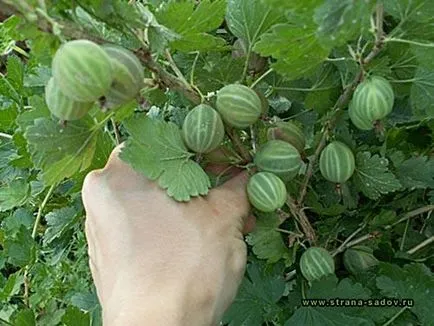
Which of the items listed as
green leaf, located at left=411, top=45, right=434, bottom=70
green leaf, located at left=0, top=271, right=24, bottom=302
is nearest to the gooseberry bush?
green leaf, located at left=411, top=45, right=434, bottom=70

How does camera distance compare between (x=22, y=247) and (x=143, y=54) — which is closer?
(x=143, y=54)

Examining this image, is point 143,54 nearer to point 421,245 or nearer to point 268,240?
point 268,240

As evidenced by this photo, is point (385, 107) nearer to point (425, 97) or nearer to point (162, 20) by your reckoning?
point (425, 97)

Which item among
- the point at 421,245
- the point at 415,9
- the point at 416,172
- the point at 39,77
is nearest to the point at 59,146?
the point at 39,77

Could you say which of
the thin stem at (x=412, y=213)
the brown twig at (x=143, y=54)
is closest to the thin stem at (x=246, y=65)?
the brown twig at (x=143, y=54)

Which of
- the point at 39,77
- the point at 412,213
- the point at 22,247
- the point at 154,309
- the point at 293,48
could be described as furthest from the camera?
the point at 22,247

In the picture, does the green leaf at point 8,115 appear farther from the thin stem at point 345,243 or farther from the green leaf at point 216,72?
the thin stem at point 345,243
